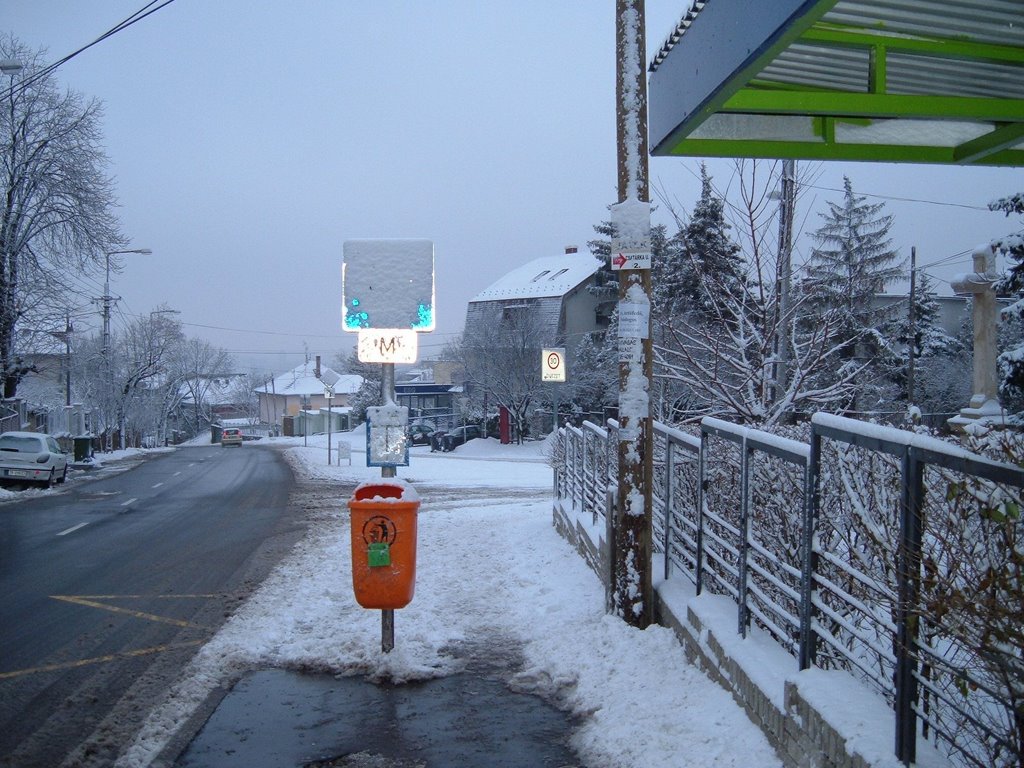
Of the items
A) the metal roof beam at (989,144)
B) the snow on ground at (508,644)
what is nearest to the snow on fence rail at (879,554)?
the snow on ground at (508,644)

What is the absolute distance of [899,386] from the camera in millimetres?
33719

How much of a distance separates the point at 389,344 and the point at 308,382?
106 metres

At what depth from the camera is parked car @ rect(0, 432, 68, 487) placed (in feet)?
79.0

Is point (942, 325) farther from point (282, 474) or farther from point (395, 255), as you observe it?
point (395, 255)

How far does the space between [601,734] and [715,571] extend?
1.75 meters

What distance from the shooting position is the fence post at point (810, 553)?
170 inches

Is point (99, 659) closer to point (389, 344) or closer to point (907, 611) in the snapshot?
point (389, 344)

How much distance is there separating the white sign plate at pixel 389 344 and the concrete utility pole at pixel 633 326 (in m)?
1.76

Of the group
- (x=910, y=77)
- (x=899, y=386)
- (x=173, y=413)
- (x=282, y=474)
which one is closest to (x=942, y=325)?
(x=899, y=386)

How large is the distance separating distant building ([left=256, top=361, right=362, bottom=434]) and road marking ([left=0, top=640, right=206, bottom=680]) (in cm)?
9406

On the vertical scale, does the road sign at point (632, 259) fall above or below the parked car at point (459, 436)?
above

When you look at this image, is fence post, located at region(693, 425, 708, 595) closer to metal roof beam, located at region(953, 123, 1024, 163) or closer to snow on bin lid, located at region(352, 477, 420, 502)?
snow on bin lid, located at region(352, 477, 420, 502)

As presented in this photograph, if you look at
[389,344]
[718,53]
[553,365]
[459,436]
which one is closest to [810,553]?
[718,53]

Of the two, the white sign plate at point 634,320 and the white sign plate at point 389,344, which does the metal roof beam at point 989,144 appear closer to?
the white sign plate at point 634,320
